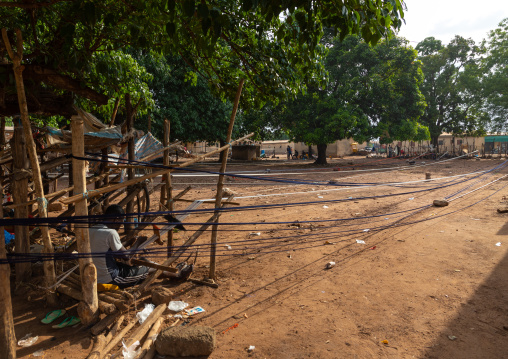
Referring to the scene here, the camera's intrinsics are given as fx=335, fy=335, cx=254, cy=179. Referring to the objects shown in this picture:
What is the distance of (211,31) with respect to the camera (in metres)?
3.33

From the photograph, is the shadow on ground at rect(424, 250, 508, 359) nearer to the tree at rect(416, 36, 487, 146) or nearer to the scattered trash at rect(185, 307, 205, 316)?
the scattered trash at rect(185, 307, 205, 316)

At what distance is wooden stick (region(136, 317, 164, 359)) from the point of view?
11.2 ft

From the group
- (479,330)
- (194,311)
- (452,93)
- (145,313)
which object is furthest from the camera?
(452,93)

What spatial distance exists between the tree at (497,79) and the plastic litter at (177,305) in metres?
35.1

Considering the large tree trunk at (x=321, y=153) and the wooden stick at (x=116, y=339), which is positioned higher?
the large tree trunk at (x=321, y=153)

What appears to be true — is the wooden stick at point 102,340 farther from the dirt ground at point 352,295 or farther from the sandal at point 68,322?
the sandal at point 68,322

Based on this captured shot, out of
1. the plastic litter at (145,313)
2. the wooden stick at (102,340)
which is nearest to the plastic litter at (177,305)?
the plastic litter at (145,313)

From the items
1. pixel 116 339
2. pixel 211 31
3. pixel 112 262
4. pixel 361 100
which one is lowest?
pixel 116 339

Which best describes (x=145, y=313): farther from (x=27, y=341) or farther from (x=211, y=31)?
(x=211, y=31)

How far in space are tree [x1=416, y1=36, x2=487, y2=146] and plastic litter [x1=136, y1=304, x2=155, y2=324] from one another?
33242mm

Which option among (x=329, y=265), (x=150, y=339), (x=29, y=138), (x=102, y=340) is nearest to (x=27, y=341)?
(x=102, y=340)

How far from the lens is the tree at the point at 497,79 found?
29980 mm

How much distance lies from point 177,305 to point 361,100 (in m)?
21.7

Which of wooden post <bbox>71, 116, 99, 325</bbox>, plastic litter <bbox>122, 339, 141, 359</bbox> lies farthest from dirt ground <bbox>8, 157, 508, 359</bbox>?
plastic litter <bbox>122, 339, 141, 359</bbox>
